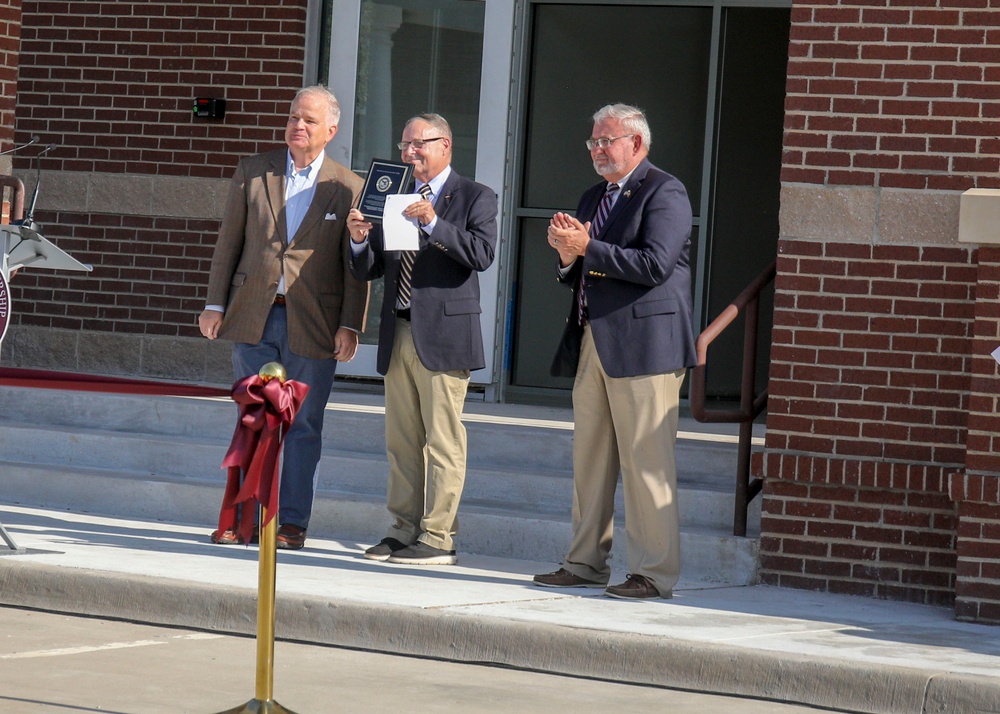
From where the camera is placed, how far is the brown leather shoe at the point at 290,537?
25.1 ft

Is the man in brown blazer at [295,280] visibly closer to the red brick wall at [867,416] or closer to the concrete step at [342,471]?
the concrete step at [342,471]

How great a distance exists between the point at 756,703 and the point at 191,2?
687 cm

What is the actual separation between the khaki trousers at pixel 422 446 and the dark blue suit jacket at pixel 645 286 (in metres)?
0.93

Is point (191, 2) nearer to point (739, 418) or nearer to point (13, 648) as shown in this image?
point (739, 418)

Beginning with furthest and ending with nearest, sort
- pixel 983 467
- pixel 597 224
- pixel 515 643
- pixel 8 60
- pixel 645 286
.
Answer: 1. pixel 8 60
2. pixel 597 224
3. pixel 983 467
4. pixel 645 286
5. pixel 515 643

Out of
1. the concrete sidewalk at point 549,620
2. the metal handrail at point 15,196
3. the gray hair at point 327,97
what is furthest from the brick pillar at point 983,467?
the metal handrail at point 15,196

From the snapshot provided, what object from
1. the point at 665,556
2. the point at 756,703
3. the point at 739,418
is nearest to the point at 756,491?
the point at 739,418

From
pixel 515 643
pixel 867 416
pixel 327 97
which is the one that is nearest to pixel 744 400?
pixel 867 416

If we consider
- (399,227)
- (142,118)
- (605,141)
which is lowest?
(399,227)

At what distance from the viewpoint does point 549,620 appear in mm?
6086

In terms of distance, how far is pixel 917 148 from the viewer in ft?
23.8

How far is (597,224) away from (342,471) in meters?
2.37

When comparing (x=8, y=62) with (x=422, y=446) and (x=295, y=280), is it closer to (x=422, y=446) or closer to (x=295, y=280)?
(x=295, y=280)

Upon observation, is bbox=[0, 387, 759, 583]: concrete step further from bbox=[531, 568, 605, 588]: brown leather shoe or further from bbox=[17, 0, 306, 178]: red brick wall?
bbox=[17, 0, 306, 178]: red brick wall
